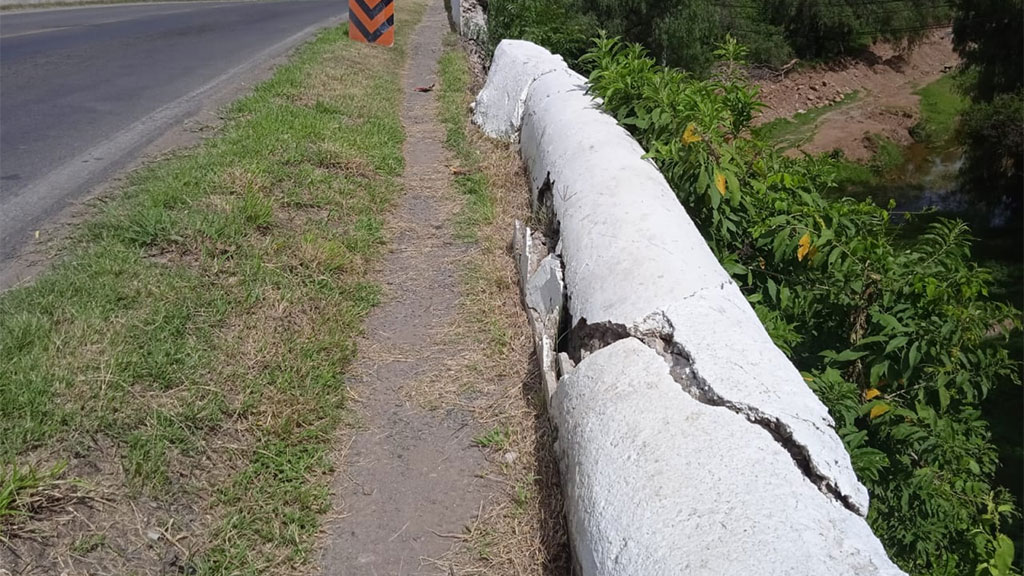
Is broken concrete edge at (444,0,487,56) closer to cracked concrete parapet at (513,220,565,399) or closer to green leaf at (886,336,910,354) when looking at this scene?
cracked concrete parapet at (513,220,565,399)

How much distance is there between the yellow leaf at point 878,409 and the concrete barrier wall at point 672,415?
597 mm

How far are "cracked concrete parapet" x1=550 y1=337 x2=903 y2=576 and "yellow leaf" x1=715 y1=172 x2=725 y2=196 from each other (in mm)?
1413

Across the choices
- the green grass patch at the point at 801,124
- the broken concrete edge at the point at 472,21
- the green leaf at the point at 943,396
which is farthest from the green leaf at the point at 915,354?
the green grass patch at the point at 801,124

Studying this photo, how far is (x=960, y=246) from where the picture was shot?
3574 millimetres

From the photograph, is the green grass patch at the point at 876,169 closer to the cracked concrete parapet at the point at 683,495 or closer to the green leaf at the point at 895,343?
the green leaf at the point at 895,343

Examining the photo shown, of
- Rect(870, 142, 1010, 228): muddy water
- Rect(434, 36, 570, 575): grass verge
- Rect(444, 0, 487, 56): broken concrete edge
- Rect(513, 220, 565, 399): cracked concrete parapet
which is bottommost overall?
Rect(870, 142, 1010, 228): muddy water

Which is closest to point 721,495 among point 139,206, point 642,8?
point 139,206

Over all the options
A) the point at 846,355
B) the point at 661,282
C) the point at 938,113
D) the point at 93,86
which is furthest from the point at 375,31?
the point at 938,113

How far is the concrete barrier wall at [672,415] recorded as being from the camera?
6.15ft

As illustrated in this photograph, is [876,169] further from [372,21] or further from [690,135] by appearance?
[690,135]

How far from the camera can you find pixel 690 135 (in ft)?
13.5

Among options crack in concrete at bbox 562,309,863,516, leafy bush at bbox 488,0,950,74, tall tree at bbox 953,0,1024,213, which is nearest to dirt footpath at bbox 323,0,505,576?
crack in concrete at bbox 562,309,863,516

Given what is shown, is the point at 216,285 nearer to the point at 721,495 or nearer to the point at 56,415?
the point at 56,415

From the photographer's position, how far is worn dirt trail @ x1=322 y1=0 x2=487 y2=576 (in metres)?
2.57
